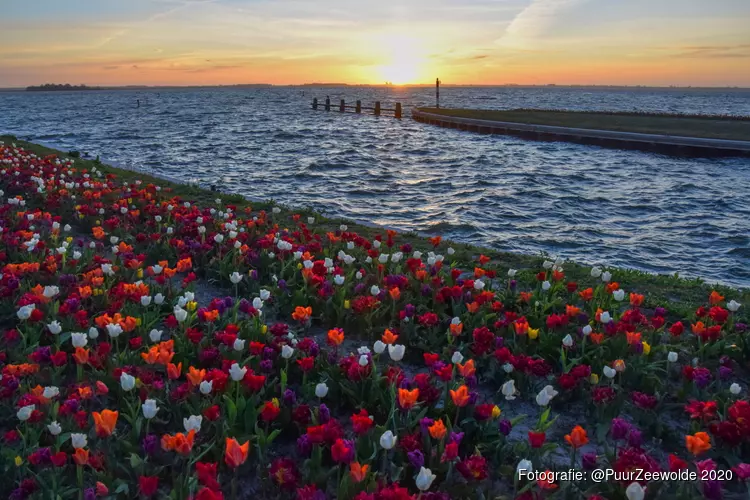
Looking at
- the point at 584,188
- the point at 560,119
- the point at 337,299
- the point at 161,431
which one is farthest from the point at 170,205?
the point at 560,119

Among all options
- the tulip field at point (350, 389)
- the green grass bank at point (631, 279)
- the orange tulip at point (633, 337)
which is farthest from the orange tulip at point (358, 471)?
the green grass bank at point (631, 279)

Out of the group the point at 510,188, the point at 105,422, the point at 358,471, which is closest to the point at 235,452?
the point at 358,471

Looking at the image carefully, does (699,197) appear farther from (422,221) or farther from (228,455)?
(228,455)

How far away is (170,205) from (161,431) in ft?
17.2

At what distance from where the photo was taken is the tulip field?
3.31 metres

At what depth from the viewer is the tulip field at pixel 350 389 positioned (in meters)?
3.31

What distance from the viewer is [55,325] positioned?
4559 millimetres

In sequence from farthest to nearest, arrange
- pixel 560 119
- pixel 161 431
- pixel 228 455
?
pixel 560 119
pixel 161 431
pixel 228 455

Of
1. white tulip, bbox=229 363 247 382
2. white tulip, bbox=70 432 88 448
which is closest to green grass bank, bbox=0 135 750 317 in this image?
white tulip, bbox=229 363 247 382

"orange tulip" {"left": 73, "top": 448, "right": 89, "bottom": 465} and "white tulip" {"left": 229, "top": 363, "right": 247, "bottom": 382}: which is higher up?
"white tulip" {"left": 229, "top": 363, "right": 247, "bottom": 382}

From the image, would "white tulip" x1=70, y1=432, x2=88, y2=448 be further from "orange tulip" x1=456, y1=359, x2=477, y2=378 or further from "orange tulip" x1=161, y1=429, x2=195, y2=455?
"orange tulip" x1=456, y1=359, x2=477, y2=378

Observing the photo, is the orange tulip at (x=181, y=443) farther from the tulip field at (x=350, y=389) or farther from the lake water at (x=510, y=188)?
the lake water at (x=510, y=188)

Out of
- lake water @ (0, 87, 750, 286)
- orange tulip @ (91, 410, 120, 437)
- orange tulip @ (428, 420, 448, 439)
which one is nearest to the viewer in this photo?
orange tulip @ (91, 410, 120, 437)

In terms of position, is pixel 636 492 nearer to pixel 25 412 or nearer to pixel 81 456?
pixel 81 456
